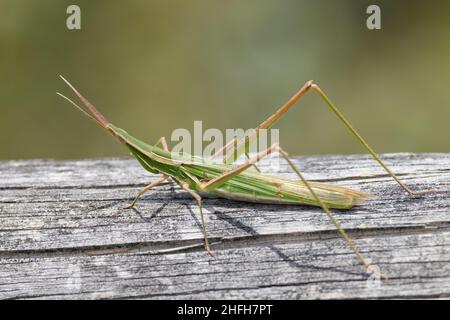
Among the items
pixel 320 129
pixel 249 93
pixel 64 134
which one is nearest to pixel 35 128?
pixel 64 134

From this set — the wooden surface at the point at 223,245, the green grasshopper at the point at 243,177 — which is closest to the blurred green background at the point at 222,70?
the green grasshopper at the point at 243,177

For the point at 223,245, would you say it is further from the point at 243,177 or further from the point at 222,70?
the point at 222,70

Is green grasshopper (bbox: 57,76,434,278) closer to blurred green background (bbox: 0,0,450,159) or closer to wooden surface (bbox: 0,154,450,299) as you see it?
wooden surface (bbox: 0,154,450,299)

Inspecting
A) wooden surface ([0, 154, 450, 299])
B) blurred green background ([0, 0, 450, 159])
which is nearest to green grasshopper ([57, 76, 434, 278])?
wooden surface ([0, 154, 450, 299])

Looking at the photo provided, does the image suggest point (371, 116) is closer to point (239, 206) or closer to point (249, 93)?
point (249, 93)

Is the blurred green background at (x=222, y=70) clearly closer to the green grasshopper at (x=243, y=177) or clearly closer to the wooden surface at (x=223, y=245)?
the green grasshopper at (x=243, y=177)

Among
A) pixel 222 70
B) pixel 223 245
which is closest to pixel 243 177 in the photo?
pixel 223 245
